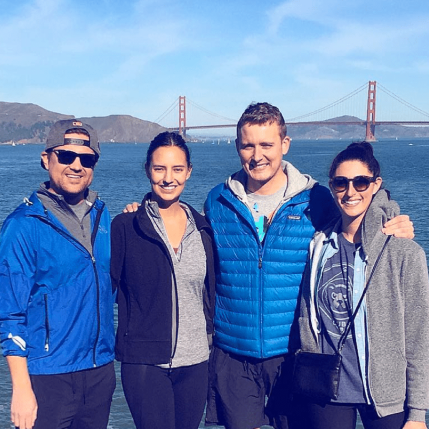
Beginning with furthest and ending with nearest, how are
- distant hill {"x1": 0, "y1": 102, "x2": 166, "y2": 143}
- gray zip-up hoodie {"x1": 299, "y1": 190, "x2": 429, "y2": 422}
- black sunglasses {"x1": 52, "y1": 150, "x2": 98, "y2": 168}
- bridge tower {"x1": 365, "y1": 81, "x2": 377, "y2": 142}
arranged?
distant hill {"x1": 0, "y1": 102, "x2": 166, "y2": 143}, bridge tower {"x1": 365, "y1": 81, "x2": 377, "y2": 142}, black sunglasses {"x1": 52, "y1": 150, "x2": 98, "y2": 168}, gray zip-up hoodie {"x1": 299, "y1": 190, "x2": 429, "y2": 422}

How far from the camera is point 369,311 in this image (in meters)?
2.43

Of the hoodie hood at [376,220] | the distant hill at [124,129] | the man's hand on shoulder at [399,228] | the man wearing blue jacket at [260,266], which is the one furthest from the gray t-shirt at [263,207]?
the distant hill at [124,129]

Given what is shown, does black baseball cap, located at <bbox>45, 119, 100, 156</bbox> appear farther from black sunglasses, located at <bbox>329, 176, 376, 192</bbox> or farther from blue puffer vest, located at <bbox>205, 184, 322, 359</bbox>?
black sunglasses, located at <bbox>329, 176, 376, 192</bbox>

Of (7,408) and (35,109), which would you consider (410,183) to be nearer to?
(7,408)

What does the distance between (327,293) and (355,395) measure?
452 millimetres

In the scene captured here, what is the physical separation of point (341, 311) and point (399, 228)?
0.44 metres

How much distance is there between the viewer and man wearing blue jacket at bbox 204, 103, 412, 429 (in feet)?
9.08

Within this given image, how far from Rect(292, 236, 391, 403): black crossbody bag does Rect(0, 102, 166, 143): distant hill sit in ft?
570

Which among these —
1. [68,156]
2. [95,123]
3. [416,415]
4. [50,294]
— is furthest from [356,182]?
[95,123]

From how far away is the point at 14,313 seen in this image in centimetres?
243

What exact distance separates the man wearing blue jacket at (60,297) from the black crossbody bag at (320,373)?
913 millimetres

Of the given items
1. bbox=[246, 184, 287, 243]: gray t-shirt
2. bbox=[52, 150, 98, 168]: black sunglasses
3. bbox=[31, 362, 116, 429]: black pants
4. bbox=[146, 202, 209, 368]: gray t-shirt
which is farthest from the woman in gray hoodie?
bbox=[52, 150, 98, 168]: black sunglasses

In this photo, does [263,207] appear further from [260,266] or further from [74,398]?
[74,398]

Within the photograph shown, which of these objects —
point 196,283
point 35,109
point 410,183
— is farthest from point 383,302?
point 35,109
